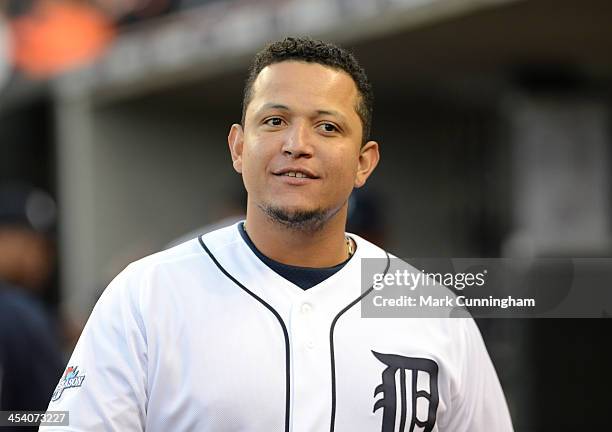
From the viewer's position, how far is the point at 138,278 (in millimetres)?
2799

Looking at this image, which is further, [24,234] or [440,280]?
[24,234]

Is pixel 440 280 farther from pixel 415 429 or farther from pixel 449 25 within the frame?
pixel 449 25

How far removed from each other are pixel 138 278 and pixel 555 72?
5575mm

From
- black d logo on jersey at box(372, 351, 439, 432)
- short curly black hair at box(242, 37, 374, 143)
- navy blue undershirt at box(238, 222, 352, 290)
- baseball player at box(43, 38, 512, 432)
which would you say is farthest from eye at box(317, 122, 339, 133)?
black d logo on jersey at box(372, 351, 439, 432)

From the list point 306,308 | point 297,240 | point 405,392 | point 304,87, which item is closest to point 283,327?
point 306,308

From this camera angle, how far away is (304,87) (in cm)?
280

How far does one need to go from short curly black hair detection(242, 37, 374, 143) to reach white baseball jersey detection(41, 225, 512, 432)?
411 mm

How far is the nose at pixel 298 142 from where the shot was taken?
2.75m

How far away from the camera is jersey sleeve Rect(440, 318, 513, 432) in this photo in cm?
287

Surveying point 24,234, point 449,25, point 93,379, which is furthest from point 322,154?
point 449,25

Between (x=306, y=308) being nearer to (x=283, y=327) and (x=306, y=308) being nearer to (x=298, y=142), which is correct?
(x=283, y=327)

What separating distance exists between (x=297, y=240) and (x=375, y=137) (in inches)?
315

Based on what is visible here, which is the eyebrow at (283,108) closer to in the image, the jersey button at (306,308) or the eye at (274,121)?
the eye at (274,121)

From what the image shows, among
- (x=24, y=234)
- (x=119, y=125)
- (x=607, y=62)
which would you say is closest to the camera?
(x=24, y=234)
